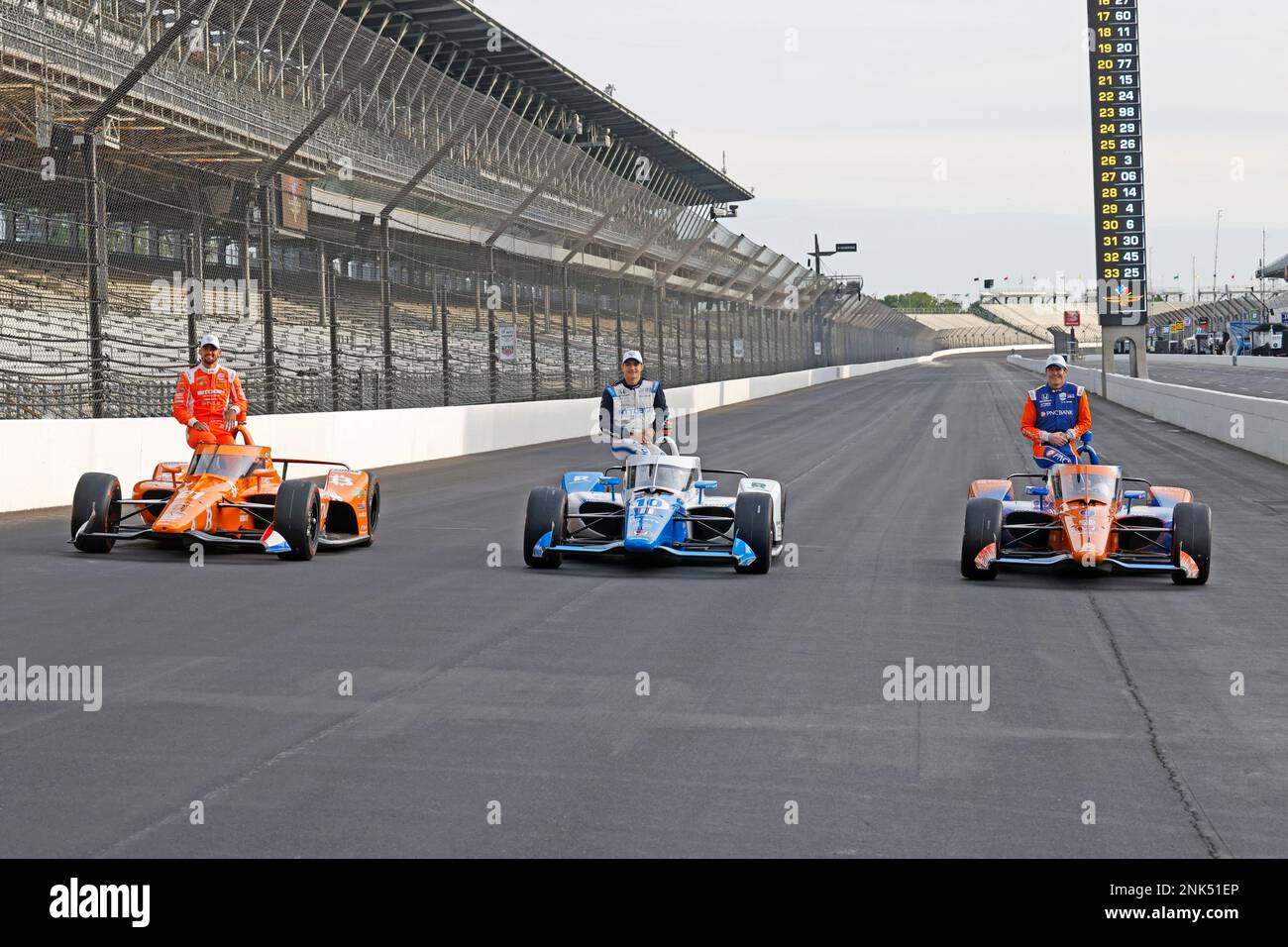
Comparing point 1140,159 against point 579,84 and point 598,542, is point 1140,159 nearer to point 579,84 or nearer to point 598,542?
point 579,84

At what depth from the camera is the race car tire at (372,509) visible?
41.8ft

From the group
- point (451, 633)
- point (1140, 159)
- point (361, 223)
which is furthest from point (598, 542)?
point (1140, 159)

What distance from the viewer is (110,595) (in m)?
9.64

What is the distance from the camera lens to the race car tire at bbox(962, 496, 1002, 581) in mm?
10555

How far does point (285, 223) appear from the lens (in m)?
21.5

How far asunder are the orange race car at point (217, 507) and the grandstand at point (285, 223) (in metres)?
4.91

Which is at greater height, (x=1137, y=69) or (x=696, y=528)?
(x=1137, y=69)

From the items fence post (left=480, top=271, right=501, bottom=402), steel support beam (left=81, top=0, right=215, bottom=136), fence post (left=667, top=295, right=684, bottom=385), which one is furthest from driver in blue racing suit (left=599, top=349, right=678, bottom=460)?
fence post (left=667, top=295, right=684, bottom=385)

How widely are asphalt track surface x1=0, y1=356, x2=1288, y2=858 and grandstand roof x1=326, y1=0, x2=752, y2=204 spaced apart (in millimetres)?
29620

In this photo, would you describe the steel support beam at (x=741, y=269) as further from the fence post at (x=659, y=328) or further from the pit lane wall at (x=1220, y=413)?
the pit lane wall at (x=1220, y=413)

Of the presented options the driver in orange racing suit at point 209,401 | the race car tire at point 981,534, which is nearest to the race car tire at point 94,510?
the driver in orange racing suit at point 209,401

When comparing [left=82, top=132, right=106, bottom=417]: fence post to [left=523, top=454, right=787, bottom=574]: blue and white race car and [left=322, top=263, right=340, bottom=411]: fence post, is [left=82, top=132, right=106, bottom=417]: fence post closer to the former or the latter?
[left=322, top=263, right=340, bottom=411]: fence post
